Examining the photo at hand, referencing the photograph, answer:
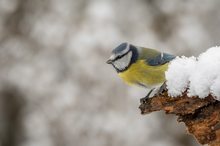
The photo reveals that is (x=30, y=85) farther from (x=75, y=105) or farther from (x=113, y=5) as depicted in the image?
(x=113, y=5)

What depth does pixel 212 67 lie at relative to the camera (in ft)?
6.68

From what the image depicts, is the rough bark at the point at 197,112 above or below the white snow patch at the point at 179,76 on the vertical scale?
below

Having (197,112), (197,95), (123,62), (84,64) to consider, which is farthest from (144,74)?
(84,64)

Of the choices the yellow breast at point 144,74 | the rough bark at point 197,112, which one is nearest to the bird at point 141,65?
the yellow breast at point 144,74

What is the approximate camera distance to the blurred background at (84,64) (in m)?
9.09

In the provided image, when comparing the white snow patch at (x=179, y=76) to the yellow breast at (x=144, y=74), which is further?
the yellow breast at (x=144, y=74)

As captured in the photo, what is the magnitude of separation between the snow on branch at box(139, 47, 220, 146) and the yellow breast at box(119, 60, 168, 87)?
80 cm

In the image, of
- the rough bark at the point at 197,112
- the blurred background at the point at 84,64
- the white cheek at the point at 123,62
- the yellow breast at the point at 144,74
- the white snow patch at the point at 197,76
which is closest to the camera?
the white snow patch at the point at 197,76

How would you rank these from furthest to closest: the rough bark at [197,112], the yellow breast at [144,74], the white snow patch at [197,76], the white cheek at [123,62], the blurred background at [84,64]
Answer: the blurred background at [84,64] → the white cheek at [123,62] → the yellow breast at [144,74] → the rough bark at [197,112] → the white snow patch at [197,76]

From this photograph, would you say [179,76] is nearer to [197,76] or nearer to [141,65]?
[197,76]

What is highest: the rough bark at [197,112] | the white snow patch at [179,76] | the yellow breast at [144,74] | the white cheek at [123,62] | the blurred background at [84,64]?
the blurred background at [84,64]

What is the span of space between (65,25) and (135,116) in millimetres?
1788

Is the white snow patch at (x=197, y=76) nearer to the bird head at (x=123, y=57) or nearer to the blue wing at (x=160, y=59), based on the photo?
the blue wing at (x=160, y=59)

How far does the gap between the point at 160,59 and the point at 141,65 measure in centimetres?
16
